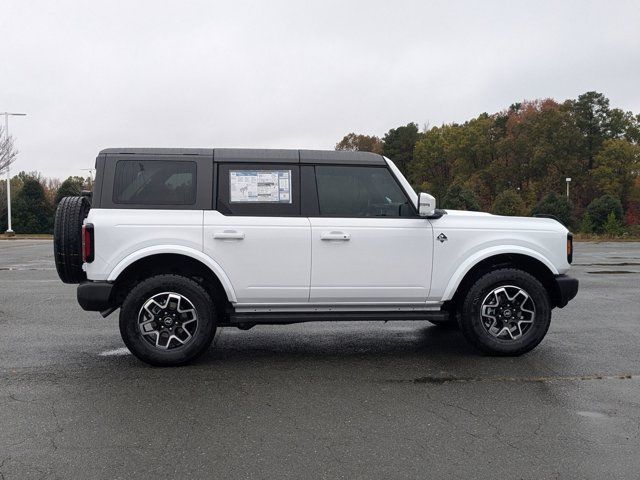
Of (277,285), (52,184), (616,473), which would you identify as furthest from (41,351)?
(52,184)

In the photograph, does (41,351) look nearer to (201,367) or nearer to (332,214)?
(201,367)

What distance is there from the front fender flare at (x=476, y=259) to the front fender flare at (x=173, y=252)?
6.70 feet

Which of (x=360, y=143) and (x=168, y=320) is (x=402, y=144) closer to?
(x=360, y=143)

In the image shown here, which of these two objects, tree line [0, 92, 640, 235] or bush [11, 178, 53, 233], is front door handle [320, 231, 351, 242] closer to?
tree line [0, 92, 640, 235]

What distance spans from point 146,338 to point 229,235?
1165 mm

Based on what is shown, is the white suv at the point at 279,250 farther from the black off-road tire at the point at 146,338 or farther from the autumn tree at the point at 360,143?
the autumn tree at the point at 360,143

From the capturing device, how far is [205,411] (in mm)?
4164

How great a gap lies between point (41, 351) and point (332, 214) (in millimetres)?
3195

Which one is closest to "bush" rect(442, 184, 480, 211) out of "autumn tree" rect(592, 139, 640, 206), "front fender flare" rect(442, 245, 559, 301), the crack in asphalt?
"autumn tree" rect(592, 139, 640, 206)

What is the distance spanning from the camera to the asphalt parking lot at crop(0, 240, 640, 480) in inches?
130

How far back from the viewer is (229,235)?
5.28 meters

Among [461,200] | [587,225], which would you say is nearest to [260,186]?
[587,225]

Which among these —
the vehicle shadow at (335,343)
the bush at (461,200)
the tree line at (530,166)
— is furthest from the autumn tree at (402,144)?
the vehicle shadow at (335,343)

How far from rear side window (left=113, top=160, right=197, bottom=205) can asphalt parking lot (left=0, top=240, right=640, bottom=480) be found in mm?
1501
